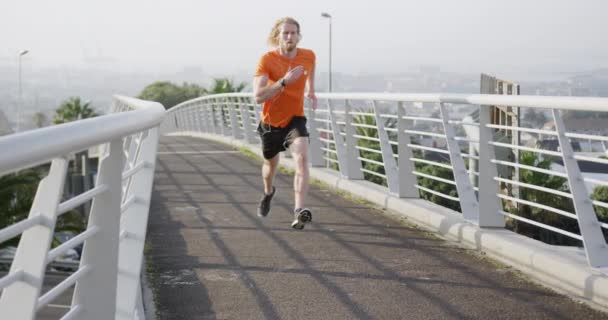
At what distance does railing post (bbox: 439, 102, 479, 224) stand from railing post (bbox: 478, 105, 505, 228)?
0.92ft

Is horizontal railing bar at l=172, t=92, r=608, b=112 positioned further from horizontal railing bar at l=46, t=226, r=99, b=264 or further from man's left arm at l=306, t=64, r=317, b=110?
horizontal railing bar at l=46, t=226, r=99, b=264

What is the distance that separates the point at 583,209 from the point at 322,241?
265 centimetres

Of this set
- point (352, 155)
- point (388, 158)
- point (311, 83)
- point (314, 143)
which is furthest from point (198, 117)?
point (311, 83)

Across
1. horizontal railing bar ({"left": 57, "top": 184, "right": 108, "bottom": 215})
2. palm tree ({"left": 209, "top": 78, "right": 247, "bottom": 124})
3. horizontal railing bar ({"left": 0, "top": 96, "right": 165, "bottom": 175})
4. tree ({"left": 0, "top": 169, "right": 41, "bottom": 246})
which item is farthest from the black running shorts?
palm tree ({"left": 209, "top": 78, "right": 247, "bottom": 124})

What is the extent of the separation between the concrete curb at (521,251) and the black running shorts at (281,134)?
149 cm

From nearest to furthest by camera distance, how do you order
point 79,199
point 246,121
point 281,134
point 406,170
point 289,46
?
point 79,199, point 289,46, point 281,134, point 406,170, point 246,121

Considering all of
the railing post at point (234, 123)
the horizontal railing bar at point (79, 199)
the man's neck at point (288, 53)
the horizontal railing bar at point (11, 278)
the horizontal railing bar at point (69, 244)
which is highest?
the man's neck at point (288, 53)

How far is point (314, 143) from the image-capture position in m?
14.4

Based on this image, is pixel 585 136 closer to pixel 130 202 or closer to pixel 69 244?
pixel 130 202

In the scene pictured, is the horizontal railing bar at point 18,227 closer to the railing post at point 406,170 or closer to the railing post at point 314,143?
the railing post at point 406,170

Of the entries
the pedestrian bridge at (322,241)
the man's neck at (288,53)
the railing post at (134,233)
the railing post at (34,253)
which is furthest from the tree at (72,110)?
the railing post at (34,253)

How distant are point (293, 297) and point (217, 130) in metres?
24.6

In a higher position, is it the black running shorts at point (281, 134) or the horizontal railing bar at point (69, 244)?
the horizontal railing bar at point (69, 244)

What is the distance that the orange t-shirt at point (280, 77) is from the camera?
8.21m
